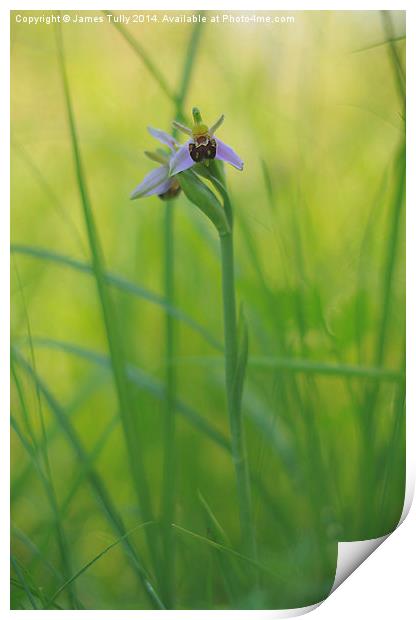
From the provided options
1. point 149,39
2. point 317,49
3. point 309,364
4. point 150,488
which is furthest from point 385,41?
point 150,488

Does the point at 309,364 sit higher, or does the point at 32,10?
the point at 32,10

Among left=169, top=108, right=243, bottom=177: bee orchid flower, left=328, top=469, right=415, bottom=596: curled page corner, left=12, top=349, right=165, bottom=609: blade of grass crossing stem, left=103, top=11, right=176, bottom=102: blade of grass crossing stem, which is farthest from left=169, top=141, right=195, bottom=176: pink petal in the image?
left=328, top=469, right=415, bottom=596: curled page corner

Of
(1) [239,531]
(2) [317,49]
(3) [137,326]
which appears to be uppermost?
(2) [317,49]

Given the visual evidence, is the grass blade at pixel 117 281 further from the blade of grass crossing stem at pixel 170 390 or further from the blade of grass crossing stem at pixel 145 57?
the blade of grass crossing stem at pixel 145 57

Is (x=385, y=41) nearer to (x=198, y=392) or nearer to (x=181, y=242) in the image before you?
(x=181, y=242)

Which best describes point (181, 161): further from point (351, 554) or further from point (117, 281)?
point (351, 554)

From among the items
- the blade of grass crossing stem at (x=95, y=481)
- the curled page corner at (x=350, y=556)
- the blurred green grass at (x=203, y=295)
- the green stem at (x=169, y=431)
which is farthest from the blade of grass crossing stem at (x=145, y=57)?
the curled page corner at (x=350, y=556)
